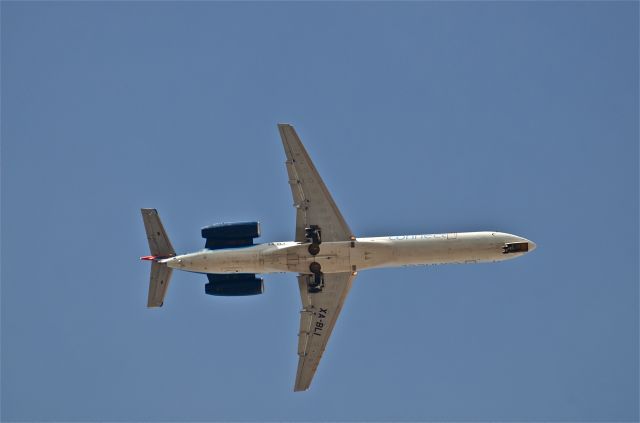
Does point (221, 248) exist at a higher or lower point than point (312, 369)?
higher

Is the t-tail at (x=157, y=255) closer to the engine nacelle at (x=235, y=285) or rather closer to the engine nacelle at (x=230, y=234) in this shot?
the engine nacelle at (x=235, y=285)

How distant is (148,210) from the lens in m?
73.3

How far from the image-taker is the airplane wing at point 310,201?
71.6 meters

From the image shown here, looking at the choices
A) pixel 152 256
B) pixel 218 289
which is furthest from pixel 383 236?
pixel 152 256

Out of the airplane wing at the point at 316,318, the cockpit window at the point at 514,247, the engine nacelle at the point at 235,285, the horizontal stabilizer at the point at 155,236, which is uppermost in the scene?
the horizontal stabilizer at the point at 155,236

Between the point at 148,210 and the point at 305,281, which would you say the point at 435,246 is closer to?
the point at 305,281

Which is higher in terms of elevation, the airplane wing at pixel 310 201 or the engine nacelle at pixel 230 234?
the airplane wing at pixel 310 201

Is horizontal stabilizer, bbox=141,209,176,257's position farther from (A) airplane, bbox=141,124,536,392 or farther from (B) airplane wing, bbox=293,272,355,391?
(B) airplane wing, bbox=293,272,355,391

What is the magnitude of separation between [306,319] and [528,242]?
1988cm

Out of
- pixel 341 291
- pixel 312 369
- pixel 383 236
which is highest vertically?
pixel 383 236

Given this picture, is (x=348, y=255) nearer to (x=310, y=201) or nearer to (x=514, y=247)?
(x=310, y=201)

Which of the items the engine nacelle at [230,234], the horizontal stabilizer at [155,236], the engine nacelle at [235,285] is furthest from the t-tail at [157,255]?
the engine nacelle at [230,234]

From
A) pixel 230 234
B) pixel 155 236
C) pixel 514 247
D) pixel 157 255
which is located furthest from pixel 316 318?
pixel 514 247

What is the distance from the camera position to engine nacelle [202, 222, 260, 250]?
7100 centimetres
